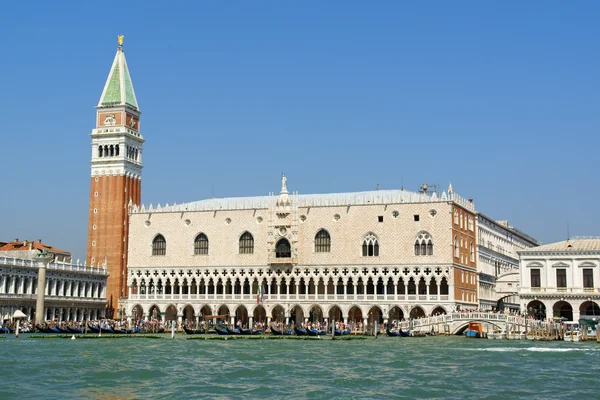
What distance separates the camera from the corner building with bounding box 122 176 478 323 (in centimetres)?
5731

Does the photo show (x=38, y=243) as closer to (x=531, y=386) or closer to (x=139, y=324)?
(x=139, y=324)

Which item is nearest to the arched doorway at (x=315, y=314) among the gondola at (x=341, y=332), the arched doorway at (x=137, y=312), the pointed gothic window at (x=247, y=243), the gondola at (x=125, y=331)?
the pointed gothic window at (x=247, y=243)

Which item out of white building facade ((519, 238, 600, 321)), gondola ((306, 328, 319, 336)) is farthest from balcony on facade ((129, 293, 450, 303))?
gondola ((306, 328, 319, 336))

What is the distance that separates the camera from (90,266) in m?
67.6

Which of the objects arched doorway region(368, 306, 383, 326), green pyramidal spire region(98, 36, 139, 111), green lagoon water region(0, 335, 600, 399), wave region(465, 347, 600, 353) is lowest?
green lagoon water region(0, 335, 600, 399)

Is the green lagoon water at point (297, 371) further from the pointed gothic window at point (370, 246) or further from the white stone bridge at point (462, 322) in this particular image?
the pointed gothic window at point (370, 246)

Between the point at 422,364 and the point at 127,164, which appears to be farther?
the point at 127,164

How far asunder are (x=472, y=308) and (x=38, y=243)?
35.3m

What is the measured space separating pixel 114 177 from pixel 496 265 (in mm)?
30803

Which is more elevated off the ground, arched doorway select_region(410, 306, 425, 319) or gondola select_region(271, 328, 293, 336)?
arched doorway select_region(410, 306, 425, 319)

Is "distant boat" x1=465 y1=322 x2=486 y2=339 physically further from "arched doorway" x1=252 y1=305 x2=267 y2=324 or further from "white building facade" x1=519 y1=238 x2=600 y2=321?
"arched doorway" x1=252 y1=305 x2=267 y2=324

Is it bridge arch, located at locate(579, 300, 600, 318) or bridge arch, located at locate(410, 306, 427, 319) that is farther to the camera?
bridge arch, located at locate(410, 306, 427, 319)

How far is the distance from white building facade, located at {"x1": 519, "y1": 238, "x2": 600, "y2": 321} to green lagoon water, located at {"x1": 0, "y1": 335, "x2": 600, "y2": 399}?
605 inches

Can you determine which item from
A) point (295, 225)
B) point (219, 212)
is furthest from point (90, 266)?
point (295, 225)
